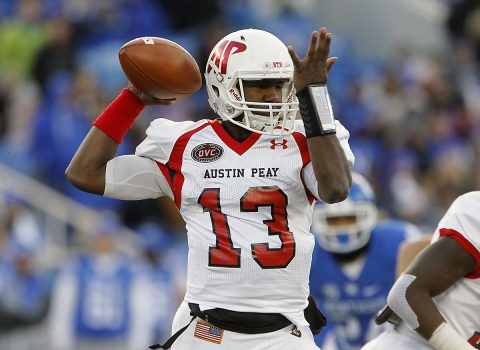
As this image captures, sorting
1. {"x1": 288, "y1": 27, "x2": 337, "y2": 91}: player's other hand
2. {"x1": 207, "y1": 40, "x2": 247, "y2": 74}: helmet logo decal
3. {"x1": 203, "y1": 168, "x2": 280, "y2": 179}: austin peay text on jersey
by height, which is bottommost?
{"x1": 203, "y1": 168, "x2": 280, "y2": 179}: austin peay text on jersey

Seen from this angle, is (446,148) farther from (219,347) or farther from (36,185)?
(219,347)

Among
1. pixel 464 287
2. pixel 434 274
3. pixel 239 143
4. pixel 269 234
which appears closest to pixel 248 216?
pixel 269 234

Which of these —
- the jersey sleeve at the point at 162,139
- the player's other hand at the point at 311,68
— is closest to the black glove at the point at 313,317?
the jersey sleeve at the point at 162,139

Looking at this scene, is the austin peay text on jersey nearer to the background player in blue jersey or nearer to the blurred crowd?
the background player in blue jersey

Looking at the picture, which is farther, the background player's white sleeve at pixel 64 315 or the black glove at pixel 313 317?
the background player's white sleeve at pixel 64 315

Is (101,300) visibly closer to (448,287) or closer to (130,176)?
(130,176)

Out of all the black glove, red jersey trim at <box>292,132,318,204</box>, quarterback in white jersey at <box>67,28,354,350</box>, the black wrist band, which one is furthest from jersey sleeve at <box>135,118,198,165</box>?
the black glove

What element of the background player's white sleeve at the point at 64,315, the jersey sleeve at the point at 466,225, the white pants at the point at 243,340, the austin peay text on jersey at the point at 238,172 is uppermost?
the austin peay text on jersey at the point at 238,172

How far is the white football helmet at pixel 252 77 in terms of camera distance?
13.6ft

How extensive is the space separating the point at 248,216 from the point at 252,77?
51cm

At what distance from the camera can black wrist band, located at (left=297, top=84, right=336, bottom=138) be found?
390 centimetres

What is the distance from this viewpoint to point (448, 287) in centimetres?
421

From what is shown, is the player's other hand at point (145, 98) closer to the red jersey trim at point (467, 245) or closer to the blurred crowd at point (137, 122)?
the red jersey trim at point (467, 245)

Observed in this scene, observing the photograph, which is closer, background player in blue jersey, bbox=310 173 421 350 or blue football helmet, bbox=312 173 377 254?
background player in blue jersey, bbox=310 173 421 350
